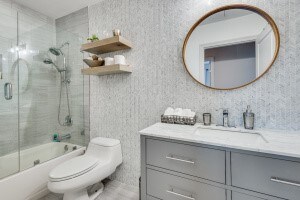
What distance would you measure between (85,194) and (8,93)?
1.50 metres

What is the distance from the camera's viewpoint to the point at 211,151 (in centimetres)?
85

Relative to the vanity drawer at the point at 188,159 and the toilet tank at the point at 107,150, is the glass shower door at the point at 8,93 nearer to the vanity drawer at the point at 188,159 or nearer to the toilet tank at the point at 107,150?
the toilet tank at the point at 107,150

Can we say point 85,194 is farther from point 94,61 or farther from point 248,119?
point 248,119

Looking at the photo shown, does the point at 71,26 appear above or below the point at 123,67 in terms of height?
above

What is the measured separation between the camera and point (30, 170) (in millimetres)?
1501

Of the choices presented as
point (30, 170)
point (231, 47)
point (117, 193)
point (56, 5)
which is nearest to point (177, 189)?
point (117, 193)

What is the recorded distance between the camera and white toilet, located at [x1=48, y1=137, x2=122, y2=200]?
122 cm

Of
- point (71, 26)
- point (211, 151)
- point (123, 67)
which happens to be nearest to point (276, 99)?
point (211, 151)

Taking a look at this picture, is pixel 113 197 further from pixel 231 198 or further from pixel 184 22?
pixel 184 22

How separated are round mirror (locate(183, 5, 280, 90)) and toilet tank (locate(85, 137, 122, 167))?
119 cm

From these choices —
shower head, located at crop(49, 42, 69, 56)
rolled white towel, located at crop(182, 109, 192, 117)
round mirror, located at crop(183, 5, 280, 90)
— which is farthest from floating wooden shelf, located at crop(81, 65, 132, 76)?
shower head, located at crop(49, 42, 69, 56)

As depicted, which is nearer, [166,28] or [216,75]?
[216,75]

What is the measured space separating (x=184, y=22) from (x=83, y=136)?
197 centimetres

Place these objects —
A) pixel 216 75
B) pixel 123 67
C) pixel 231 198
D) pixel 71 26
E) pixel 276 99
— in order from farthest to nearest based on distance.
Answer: pixel 71 26 < pixel 123 67 < pixel 216 75 < pixel 276 99 < pixel 231 198
